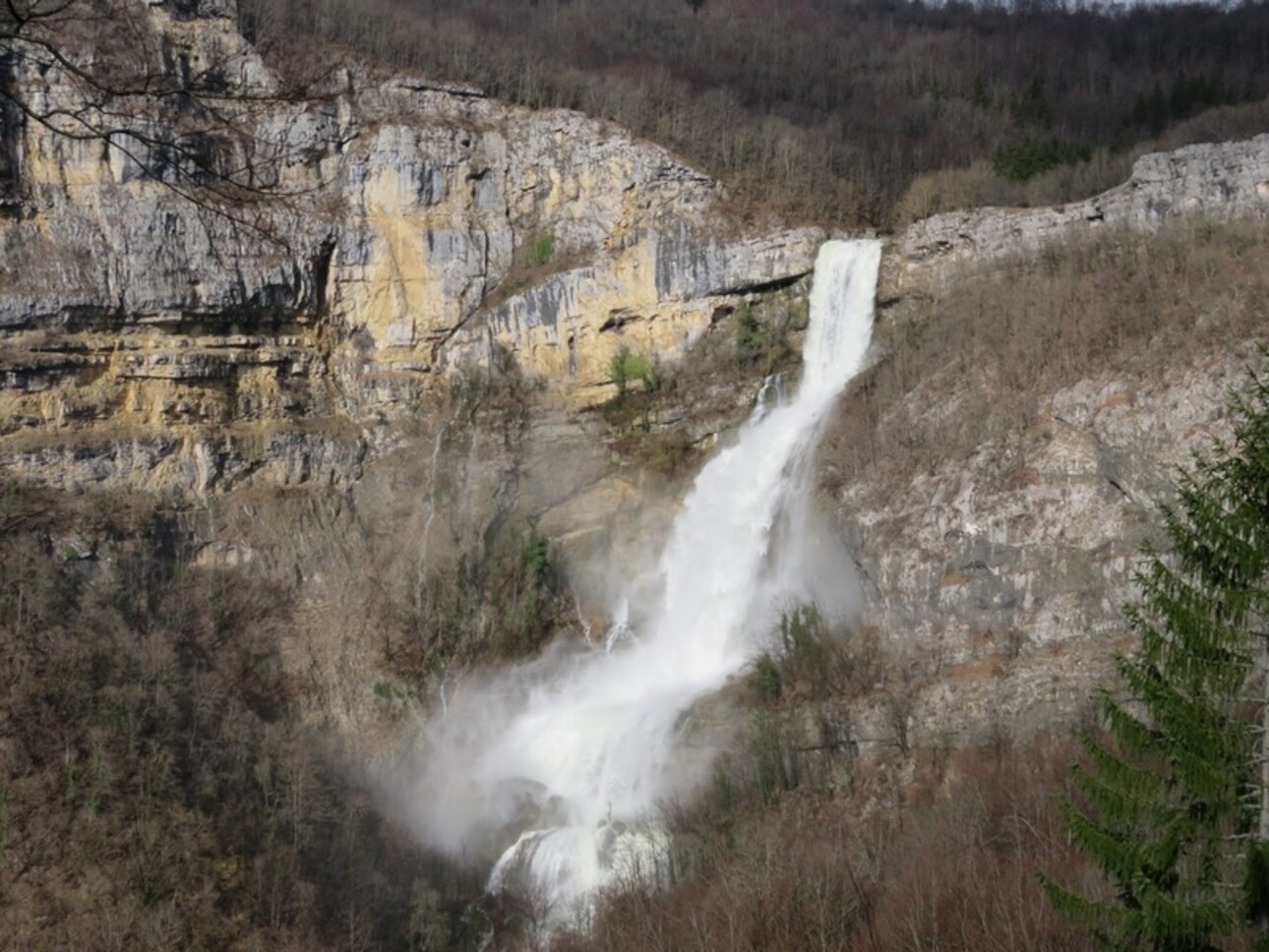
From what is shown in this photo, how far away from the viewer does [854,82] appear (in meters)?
60.5

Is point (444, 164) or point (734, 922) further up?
point (444, 164)

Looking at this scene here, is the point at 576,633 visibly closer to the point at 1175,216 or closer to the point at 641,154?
the point at 641,154

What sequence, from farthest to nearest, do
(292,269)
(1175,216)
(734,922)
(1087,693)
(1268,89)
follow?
(1268,89), (292,269), (1175,216), (1087,693), (734,922)

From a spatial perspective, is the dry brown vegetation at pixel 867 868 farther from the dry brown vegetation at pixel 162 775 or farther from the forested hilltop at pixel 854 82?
the forested hilltop at pixel 854 82

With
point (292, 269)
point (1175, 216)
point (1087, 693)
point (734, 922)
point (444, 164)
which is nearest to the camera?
point (734, 922)

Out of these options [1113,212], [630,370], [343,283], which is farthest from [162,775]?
[1113,212]

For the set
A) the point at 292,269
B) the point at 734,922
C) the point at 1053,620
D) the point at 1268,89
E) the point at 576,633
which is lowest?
the point at 576,633

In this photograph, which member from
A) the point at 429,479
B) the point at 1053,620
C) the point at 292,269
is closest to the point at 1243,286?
the point at 1053,620

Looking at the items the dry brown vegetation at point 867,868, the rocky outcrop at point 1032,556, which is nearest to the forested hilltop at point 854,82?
the rocky outcrop at point 1032,556

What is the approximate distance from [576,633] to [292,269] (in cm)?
1605

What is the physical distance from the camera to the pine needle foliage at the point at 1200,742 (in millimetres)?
8844

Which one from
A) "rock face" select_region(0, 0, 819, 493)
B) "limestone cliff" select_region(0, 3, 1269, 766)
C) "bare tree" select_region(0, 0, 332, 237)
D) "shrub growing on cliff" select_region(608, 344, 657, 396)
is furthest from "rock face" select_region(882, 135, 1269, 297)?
"bare tree" select_region(0, 0, 332, 237)

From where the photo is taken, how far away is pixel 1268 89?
159 ft

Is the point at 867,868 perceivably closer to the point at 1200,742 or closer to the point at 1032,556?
the point at 1032,556
